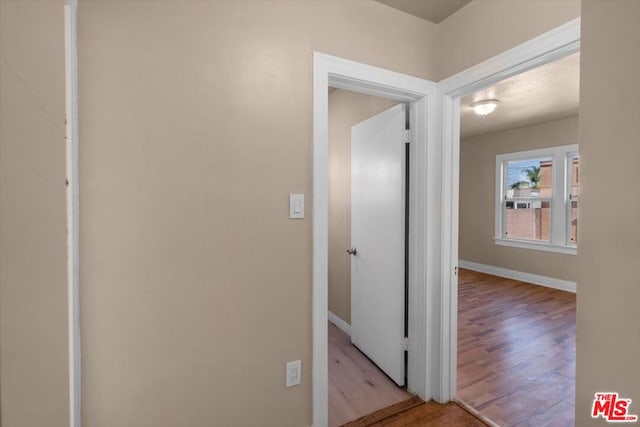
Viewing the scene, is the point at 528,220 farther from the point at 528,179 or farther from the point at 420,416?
the point at 420,416

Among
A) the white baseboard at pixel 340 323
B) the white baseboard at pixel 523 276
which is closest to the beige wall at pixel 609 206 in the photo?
the white baseboard at pixel 340 323

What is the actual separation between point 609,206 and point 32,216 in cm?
78

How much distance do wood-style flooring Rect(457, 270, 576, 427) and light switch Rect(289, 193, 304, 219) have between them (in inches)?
67.6

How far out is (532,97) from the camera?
3467mm

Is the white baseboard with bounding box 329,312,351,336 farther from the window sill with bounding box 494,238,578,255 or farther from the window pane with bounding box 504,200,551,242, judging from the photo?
the window pane with bounding box 504,200,551,242

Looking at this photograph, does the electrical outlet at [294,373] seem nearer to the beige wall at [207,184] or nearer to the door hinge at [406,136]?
the beige wall at [207,184]

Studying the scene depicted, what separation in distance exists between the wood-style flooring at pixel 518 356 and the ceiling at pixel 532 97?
219cm

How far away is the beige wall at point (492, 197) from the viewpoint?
4.50 metres

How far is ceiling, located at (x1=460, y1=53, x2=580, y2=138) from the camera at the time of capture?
2.74 m

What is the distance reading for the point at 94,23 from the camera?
115cm

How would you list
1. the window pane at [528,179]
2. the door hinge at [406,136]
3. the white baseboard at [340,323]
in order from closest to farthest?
the door hinge at [406,136], the white baseboard at [340,323], the window pane at [528,179]


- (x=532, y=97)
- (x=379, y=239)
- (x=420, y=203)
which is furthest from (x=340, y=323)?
(x=532, y=97)

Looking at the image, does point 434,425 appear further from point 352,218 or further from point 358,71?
point 358,71

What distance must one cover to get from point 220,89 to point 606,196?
1405mm
